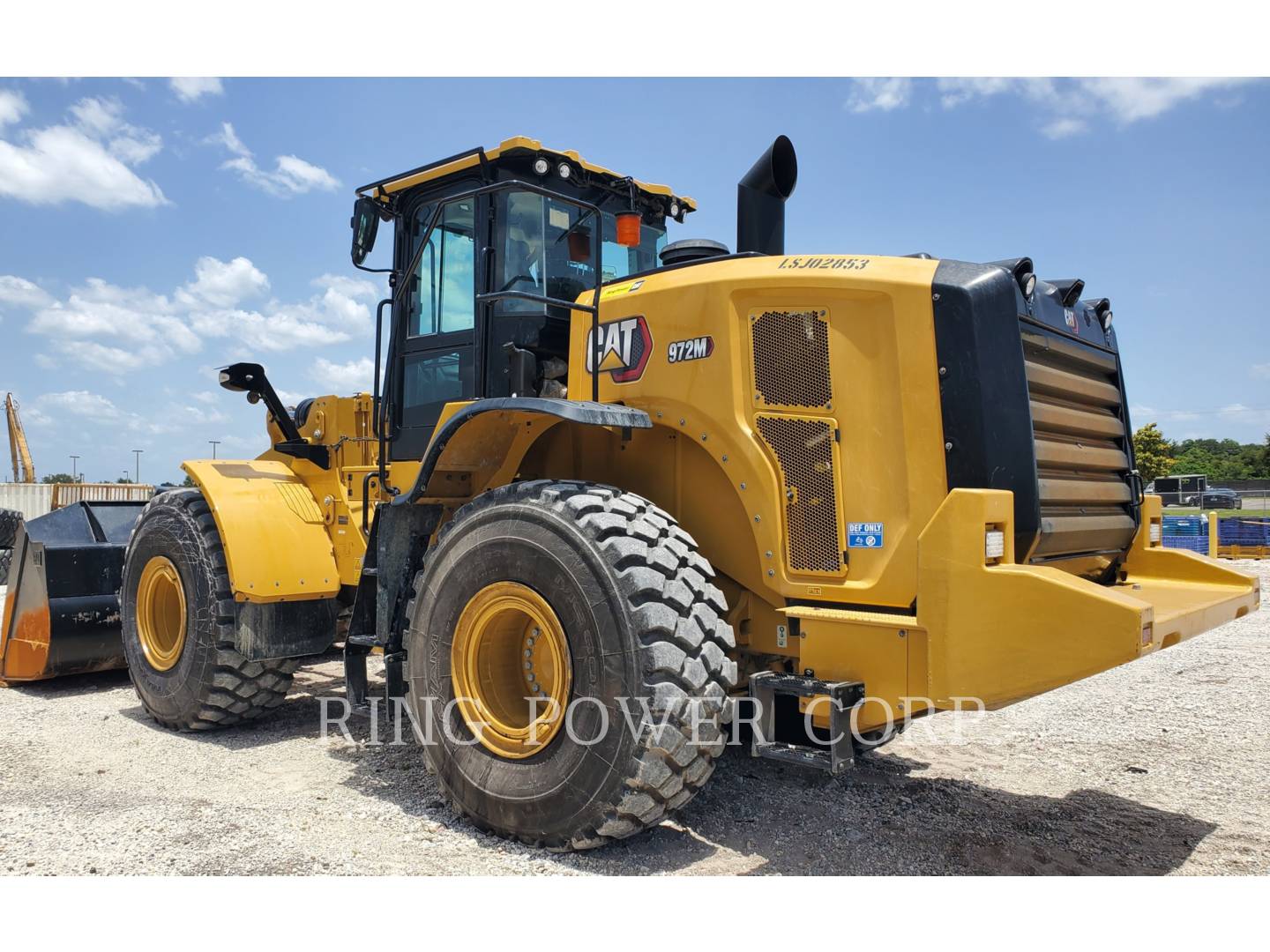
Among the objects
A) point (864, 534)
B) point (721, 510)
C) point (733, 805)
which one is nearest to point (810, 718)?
point (864, 534)

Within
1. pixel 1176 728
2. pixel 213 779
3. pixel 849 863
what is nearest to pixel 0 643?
pixel 213 779

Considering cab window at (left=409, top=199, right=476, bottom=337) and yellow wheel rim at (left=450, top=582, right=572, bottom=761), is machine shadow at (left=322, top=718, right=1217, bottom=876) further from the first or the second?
cab window at (left=409, top=199, right=476, bottom=337)

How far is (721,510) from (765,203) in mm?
1808

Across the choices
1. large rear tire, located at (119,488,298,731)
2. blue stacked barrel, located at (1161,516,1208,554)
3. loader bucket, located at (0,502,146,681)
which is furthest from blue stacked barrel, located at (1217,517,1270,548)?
loader bucket, located at (0,502,146,681)

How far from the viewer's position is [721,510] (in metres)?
4.32

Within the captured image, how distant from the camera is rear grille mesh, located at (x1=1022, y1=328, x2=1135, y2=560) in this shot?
13.1ft

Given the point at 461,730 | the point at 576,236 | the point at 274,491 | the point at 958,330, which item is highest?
the point at 576,236

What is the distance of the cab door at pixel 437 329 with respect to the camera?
5363mm

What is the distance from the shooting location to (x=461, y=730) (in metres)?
4.23

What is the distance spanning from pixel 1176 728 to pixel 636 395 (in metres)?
4.54

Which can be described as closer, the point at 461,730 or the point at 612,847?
the point at 612,847

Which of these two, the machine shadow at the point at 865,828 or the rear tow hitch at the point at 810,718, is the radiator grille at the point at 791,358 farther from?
the machine shadow at the point at 865,828

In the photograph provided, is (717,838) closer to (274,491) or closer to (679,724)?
(679,724)

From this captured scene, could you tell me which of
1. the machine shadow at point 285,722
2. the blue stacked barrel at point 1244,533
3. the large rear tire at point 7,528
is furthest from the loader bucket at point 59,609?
the blue stacked barrel at point 1244,533
